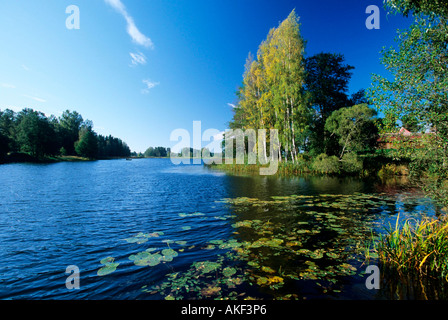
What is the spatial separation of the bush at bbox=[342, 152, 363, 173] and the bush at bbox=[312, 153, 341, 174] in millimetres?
774

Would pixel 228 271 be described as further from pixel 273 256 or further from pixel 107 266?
pixel 107 266

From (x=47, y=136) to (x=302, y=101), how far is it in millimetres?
88551

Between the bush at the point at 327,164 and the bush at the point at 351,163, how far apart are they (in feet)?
2.54

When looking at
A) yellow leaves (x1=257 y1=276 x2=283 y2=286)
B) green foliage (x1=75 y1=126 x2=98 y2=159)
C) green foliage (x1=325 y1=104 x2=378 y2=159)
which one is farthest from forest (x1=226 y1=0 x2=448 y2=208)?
green foliage (x1=75 y1=126 x2=98 y2=159)

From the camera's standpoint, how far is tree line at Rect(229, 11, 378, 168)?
25.5 meters

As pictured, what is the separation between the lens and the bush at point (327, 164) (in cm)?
2603

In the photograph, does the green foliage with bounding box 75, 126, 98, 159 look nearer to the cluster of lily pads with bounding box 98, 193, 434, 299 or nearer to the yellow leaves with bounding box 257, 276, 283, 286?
the cluster of lily pads with bounding box 98, 193, 434, 299

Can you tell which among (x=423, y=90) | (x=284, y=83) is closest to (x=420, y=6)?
(x=423, y=90)

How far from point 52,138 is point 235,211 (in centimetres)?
9340

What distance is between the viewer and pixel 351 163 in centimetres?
2558
